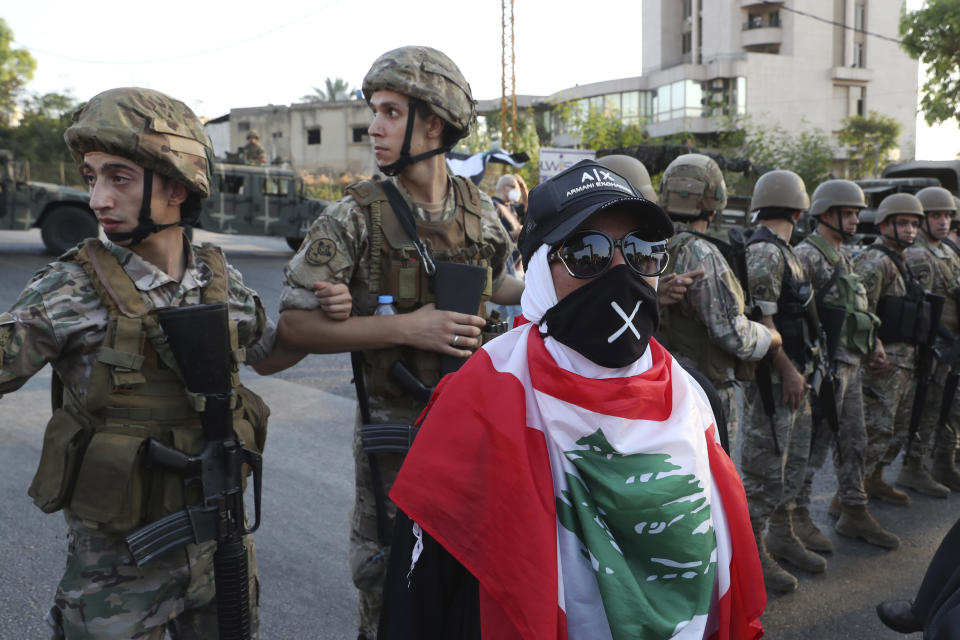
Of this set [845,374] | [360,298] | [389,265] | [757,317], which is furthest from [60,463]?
[845,374]

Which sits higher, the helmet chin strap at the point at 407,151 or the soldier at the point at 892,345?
the helmet chin strap at the point at 407,151

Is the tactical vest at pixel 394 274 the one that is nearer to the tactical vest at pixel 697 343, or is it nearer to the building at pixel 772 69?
the tactical vest at pixel 697 343

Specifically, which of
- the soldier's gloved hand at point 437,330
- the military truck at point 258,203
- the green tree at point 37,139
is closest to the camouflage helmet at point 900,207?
the soldier's gloved hand at point 437,330

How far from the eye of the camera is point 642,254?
5.41 feet

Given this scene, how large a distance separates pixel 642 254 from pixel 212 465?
1323mm

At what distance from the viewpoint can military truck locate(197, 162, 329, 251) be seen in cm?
1766

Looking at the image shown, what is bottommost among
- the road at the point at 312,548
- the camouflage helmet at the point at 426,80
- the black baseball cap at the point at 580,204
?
the road at the point at 312,548

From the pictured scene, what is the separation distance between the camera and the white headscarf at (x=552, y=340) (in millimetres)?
1635

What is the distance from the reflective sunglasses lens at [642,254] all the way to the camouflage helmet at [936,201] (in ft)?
18.7

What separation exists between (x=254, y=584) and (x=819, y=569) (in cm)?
325

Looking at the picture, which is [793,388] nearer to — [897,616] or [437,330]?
[897,616]

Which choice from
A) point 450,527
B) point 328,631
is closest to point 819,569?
point 328,631

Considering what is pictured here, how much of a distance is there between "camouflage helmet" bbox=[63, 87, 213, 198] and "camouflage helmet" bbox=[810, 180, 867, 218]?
4077mm

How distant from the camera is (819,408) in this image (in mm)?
4855
